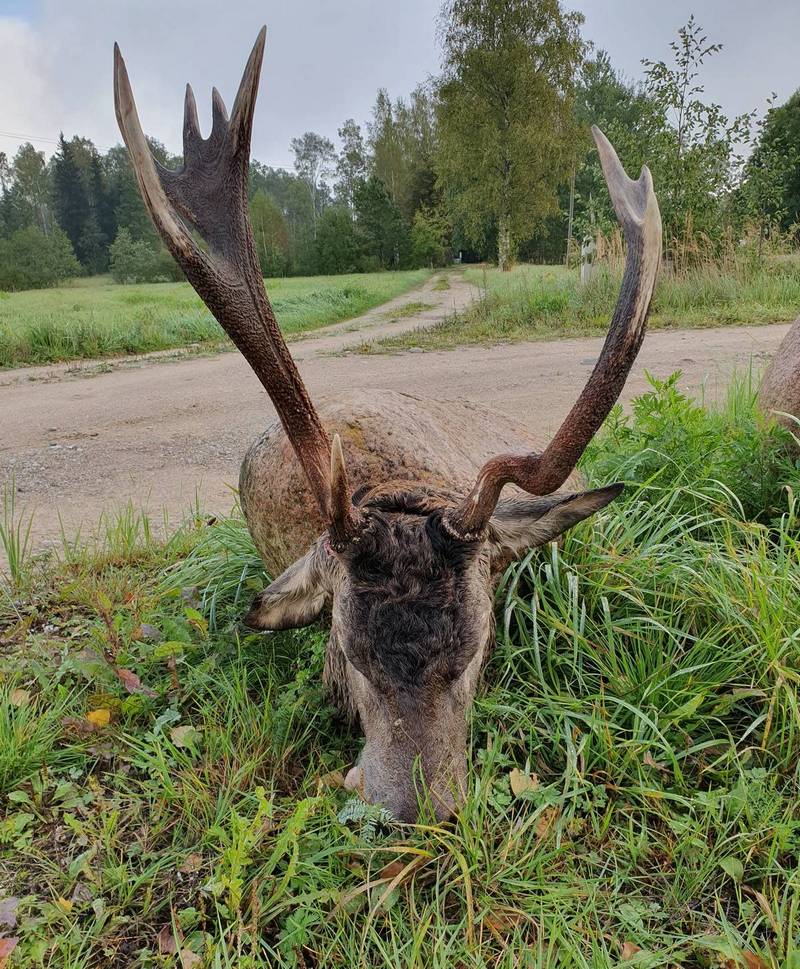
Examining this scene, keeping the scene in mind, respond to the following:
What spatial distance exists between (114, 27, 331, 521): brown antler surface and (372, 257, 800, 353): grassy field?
10412 mm

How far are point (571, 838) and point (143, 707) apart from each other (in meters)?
1.81

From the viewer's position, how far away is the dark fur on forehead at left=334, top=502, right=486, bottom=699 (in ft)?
6.84

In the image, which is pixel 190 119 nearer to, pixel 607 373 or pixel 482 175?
pixel 607 373

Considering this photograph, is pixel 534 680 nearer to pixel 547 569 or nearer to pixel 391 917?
pixel 547 569

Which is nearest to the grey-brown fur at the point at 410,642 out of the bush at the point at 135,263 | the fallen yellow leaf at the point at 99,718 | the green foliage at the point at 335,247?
the fallen yellow leaf at the point at 99,718

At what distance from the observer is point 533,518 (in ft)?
9.03

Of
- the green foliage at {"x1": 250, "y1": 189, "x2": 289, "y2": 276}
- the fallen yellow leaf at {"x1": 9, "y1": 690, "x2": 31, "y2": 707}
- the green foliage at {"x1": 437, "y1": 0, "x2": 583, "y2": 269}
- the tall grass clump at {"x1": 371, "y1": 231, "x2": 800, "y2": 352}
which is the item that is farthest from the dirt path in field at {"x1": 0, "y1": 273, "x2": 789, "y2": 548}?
the green foliage at {"x1": 250, "y1": 189, "x2": 289, "y2": 276}

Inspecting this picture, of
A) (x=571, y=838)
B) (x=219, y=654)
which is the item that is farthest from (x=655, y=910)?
(x=219, y=654)

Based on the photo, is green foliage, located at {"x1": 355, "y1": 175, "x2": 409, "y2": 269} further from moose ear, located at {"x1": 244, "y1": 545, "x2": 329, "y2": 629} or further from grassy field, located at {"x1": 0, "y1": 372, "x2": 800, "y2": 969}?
moose ear, located at {"x1": 244, "y1": 545, "x2": 329, "y2": 629}

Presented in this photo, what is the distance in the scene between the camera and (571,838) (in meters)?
2.19

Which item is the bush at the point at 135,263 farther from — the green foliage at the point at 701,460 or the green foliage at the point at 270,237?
the green foliage at the point at 701,460

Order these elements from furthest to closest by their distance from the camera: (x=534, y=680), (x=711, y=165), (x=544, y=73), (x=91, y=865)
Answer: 1. (x=544, y=73)
2. (x=711, y=165)
3. (x=534, y=680)
4. (x=91, y=865)

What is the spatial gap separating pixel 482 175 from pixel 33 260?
40455 mm

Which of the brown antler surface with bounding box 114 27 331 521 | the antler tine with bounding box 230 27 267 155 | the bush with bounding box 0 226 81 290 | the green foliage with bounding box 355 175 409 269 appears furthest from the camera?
the green foliage with bounding box 355 175 409 269
